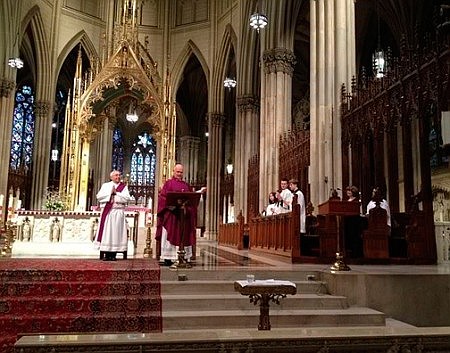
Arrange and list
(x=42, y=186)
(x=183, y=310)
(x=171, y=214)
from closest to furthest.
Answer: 1. (x=183, y=310)
2. (x=171, y=214)
3. (x=42, y=186)

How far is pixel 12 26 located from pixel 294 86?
16795mm

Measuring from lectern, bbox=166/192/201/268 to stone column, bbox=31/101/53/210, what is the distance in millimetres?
18024

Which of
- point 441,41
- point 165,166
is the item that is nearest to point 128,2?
point 165,166

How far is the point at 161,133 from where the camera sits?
55.5 ft

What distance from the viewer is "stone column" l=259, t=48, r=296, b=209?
17.4m

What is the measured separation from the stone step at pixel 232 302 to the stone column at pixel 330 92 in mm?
6034

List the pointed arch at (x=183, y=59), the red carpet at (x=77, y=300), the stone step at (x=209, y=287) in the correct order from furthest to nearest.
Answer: the pointed arch at (x=183, y=59) < the stone step at (x=209, y=287) < the red carpet at (x=77, y=300)

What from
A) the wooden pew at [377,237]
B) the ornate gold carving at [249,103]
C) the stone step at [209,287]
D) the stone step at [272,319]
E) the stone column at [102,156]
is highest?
the ornate gold carving at [249,103]

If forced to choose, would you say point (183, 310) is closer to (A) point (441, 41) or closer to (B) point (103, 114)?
(A) point (441, 41)

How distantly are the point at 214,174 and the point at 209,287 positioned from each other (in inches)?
790

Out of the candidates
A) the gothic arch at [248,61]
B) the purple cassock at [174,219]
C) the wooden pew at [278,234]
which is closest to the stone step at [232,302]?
the purple cassock at [174,219]

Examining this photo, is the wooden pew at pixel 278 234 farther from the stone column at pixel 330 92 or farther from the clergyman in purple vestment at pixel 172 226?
the clergyman in purple vestment at pixel 172 226

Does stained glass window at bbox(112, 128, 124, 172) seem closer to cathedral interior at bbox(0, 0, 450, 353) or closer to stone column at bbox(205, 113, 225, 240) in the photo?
cathedral interior at bbox(0, 0, 450, 353)

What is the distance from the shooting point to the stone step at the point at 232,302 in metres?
5.64
